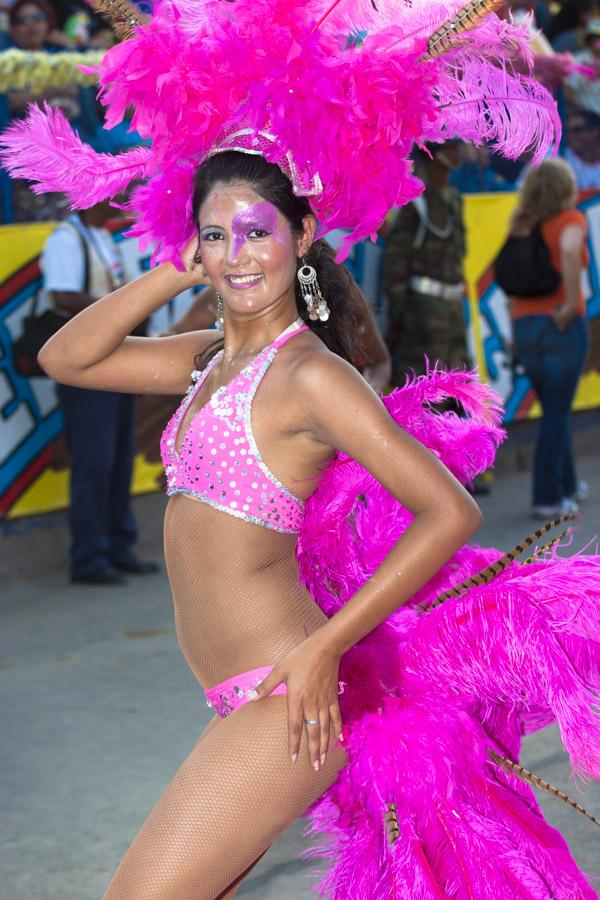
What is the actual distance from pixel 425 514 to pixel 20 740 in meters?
2.88

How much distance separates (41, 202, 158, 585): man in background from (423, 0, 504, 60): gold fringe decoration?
4158 millimetres

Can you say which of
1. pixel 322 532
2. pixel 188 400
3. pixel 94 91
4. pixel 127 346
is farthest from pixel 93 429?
pixel 322 532

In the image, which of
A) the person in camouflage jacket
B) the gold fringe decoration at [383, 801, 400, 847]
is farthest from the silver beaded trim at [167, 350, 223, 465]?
the person in camouflage jacket

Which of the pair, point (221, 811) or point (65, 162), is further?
point (65, 162)

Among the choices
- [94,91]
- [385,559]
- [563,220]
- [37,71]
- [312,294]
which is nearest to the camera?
[385,559]

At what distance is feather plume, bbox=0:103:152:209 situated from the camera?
267 centimetres

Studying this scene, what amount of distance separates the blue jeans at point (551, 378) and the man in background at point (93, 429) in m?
2.35

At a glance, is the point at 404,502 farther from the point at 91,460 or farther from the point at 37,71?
the point at 37,71

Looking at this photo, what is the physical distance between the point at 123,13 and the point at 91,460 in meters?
4.15

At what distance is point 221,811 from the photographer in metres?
2.26

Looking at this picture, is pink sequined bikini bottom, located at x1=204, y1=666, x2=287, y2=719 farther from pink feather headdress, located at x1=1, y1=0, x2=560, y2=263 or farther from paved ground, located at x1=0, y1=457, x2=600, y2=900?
paved ground, located at x1=0, y1=457, x2=600, y2=900

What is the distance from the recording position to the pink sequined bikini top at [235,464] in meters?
2.40

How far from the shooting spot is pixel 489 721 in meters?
2.60

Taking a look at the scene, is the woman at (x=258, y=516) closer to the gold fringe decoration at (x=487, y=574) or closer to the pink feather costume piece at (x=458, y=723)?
the pink feather costume piece at (x=458, y=723)
